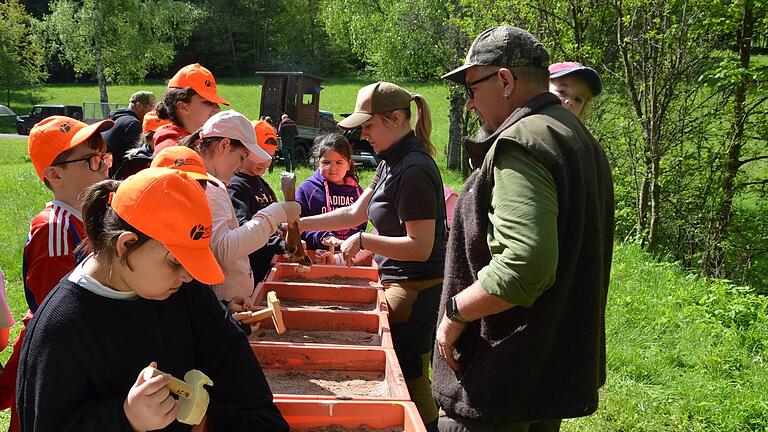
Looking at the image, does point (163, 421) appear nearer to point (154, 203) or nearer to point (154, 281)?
point (154, 281)

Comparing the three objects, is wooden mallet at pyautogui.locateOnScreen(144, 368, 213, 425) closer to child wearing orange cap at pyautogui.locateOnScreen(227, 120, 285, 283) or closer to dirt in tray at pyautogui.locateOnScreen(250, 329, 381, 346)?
dirt in tray at pyautogui.locateOnScreen(250, 329, 381, 346)

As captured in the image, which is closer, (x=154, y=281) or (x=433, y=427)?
(x=154, y=281)

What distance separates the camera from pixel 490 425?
6.18 feet

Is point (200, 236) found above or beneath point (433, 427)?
above

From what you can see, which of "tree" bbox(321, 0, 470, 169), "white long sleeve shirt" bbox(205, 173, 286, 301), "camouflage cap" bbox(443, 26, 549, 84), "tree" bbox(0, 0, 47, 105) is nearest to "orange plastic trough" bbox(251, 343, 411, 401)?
"white long sleeve shirt" bbox(205, 173, 286, 301)

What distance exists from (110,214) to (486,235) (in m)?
1.02

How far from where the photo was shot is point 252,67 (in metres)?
51.4

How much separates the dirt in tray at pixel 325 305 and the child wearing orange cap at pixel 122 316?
1391 mm

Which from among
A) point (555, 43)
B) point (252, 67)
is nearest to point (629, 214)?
point (555, 43)

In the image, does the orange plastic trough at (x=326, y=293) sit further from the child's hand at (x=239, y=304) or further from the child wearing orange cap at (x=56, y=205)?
the child wearing orange cap at (x=56, y=205)

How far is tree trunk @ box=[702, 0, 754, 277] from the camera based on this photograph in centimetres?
797

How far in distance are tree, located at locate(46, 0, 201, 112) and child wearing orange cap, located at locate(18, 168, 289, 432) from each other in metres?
33.0

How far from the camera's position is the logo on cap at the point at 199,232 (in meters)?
1.49

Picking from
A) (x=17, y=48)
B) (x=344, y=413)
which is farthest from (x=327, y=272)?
(x=17, y=48)
